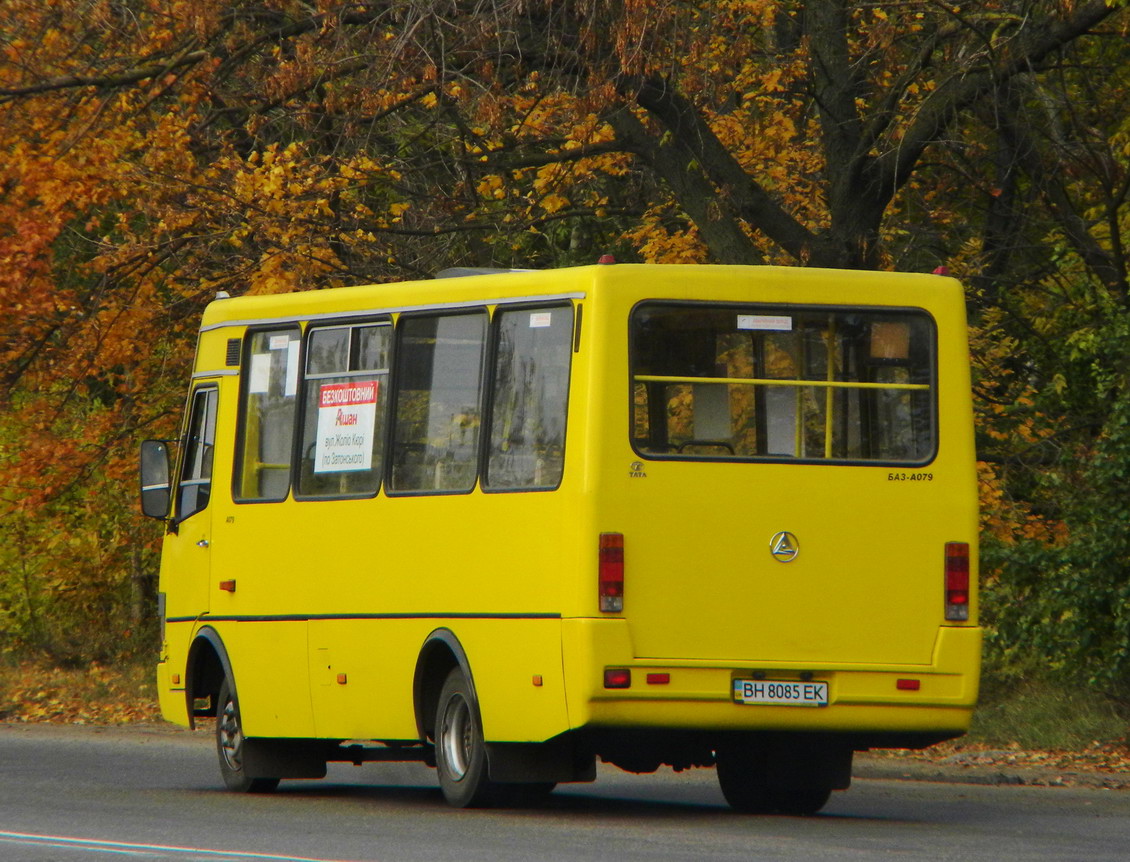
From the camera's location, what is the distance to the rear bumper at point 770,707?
10.8m

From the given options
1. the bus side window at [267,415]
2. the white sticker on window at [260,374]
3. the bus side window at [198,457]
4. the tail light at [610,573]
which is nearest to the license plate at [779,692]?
the tail light at [610,573]

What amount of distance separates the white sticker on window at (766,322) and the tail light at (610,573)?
4.54ft

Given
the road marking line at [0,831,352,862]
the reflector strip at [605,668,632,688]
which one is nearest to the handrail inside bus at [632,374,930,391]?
the reflector strip at [605,668,632,688]

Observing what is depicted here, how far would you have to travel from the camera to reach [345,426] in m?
12.9

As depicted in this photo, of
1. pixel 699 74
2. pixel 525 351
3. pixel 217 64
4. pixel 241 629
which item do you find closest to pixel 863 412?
pixel 525 351

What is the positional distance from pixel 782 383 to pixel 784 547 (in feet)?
2.89

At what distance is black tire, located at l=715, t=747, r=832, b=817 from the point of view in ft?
40.6

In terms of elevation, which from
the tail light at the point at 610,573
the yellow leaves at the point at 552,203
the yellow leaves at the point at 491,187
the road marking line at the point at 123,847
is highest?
the yellow leaves at the point at 491,187

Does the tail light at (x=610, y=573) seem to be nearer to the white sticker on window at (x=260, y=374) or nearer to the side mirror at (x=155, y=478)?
the white sticker on window at (x=260, y=374)

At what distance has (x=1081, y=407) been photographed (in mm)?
21453

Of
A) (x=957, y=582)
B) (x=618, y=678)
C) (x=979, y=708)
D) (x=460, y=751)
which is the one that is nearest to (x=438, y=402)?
(x=460, y=751)

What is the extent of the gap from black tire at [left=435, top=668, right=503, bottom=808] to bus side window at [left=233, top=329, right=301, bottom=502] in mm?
2081

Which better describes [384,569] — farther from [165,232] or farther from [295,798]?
[165,232]

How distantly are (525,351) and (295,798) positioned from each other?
361 centimetres
